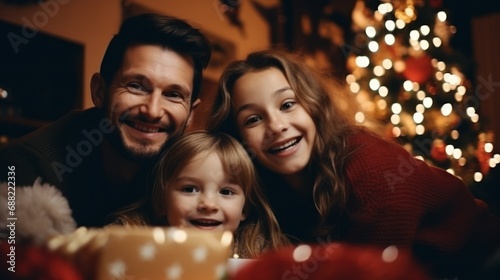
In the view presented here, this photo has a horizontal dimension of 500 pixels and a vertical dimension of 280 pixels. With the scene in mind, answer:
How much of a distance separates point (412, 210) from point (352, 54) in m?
2.43

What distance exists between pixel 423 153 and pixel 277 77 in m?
1.82

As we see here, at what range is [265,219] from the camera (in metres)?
1.43

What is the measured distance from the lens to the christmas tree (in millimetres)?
2883

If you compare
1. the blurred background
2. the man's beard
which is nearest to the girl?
the man's beard

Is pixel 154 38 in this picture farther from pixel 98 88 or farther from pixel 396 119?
pixel 396 119

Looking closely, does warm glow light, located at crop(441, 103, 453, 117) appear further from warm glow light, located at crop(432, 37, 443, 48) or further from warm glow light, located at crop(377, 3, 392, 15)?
warm glow light, located at crop(377, 3, 392, 15)

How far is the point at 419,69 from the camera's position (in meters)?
2.96

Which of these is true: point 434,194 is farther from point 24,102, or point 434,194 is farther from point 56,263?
point 24,102

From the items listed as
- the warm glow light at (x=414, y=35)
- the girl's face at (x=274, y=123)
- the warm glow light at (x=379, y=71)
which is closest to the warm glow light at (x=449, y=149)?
the warm glow light at (x=379, y=71)

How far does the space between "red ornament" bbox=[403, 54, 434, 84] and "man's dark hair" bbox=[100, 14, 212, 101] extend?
1890 mm

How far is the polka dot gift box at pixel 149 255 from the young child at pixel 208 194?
30.4 inches

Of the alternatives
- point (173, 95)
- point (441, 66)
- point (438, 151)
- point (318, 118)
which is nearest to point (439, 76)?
point (441, 66)

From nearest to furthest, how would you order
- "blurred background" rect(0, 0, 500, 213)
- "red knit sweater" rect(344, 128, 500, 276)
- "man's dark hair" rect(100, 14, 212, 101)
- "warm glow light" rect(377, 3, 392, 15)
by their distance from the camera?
"red knit sweater" rect(344, 128, 500, 276), "man's dark hair" rect(100, 14, 212, 101), "blurred background" rect(0, 0, 500, 213), "warm glow light" rect(377, 3, 392, 15)

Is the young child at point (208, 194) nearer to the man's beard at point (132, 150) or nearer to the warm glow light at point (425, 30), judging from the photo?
the man's beard at point (132, 150)
